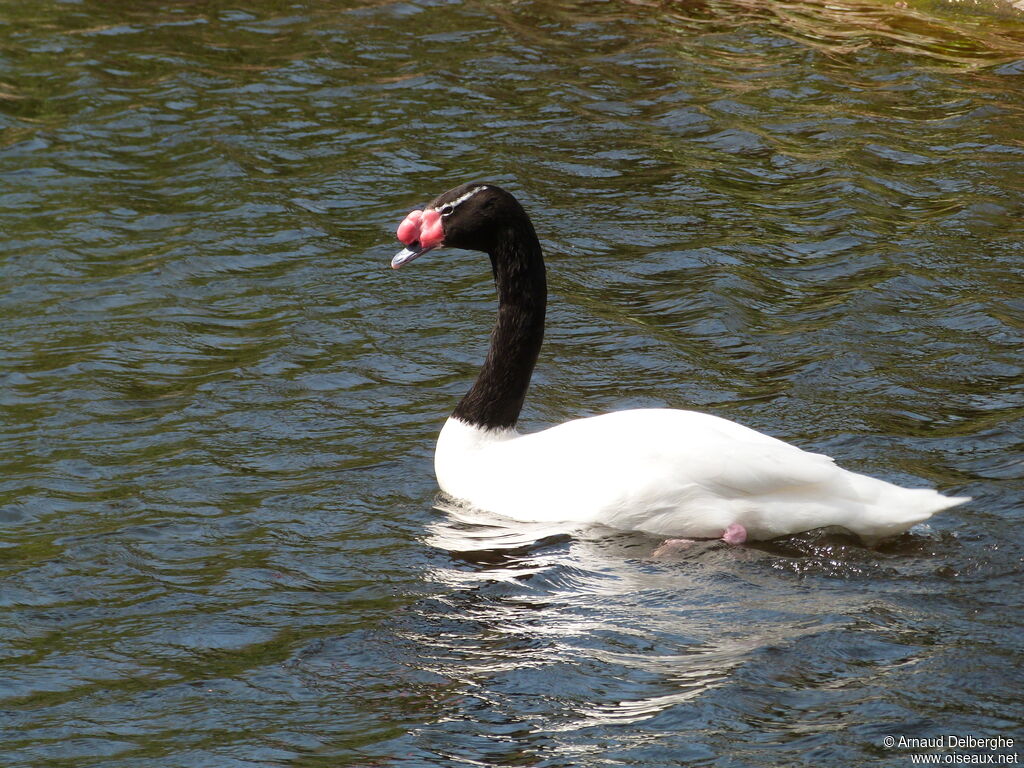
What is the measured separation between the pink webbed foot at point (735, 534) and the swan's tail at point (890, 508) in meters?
0.47

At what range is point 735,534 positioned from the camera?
6.36 meters

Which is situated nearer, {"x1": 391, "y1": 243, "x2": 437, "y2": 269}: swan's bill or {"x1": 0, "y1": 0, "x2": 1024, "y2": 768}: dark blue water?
{"x1": 0, "y1": 0, "x2": 1024, "y2": 768}: dark blue water

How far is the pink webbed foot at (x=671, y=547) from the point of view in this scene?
251 inches

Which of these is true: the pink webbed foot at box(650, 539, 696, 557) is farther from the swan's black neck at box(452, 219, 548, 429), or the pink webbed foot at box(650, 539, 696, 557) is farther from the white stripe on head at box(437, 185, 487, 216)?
the white stripe on head at box(437, 185, 487, 216)

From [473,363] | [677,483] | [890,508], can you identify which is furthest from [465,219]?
[890,508]

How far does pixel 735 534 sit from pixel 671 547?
30 cm

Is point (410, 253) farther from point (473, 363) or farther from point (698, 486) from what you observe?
point (698, 486)

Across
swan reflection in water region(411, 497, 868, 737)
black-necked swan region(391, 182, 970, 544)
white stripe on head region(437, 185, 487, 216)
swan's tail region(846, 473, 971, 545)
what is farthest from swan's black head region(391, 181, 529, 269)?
swan's tail region(846, 473, 971, 545)

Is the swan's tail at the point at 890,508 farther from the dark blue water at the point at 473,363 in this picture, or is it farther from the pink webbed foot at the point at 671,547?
the pink webbed foot at the point at 671,547

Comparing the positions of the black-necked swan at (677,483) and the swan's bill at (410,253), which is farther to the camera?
the swan's bill at (410,253)

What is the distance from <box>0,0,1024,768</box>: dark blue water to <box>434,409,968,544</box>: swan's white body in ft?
0.49

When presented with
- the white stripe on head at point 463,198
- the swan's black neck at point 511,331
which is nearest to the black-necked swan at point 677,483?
the swan's black neck at point 511,331

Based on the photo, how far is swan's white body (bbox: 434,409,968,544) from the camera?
6289mm

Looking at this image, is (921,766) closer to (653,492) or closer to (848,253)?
(653,492)
